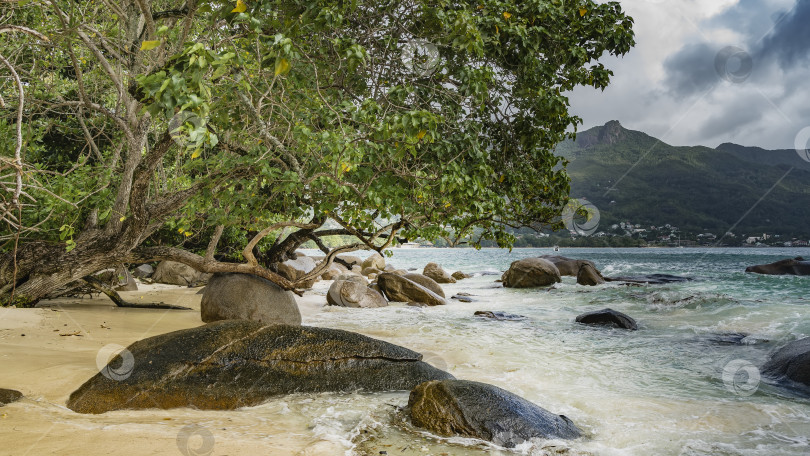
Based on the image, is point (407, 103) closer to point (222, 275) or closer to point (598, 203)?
point (222, 275)

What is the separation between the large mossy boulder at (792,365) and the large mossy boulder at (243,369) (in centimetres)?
528

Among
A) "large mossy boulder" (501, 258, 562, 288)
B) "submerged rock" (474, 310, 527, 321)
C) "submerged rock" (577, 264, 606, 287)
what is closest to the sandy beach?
"submerged rock" (474, 310, 527, 321)

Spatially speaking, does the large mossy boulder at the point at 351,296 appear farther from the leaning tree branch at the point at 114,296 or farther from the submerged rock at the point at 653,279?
the submerged rock at the point at 653,279

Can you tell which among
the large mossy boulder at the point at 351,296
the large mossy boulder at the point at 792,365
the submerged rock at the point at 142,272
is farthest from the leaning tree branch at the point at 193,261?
the submerged rock at the point at 142,272

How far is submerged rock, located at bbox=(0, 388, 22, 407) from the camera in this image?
3.73m

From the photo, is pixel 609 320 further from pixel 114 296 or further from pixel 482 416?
pixel 114 296

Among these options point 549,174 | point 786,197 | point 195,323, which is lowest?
point 195,323

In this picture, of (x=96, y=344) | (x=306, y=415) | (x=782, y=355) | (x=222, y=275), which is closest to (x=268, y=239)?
(x=222, y=275)

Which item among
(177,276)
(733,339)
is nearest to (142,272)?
(177,276)

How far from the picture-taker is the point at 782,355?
7289mm

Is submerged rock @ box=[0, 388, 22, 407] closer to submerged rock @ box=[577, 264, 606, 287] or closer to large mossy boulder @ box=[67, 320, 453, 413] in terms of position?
large mossy boulder @ box=[67, 320, 453, 413]

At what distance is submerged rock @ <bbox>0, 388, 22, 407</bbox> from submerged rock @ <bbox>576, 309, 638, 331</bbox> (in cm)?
1140

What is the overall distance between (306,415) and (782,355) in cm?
769

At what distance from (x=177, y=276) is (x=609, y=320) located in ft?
50.2
